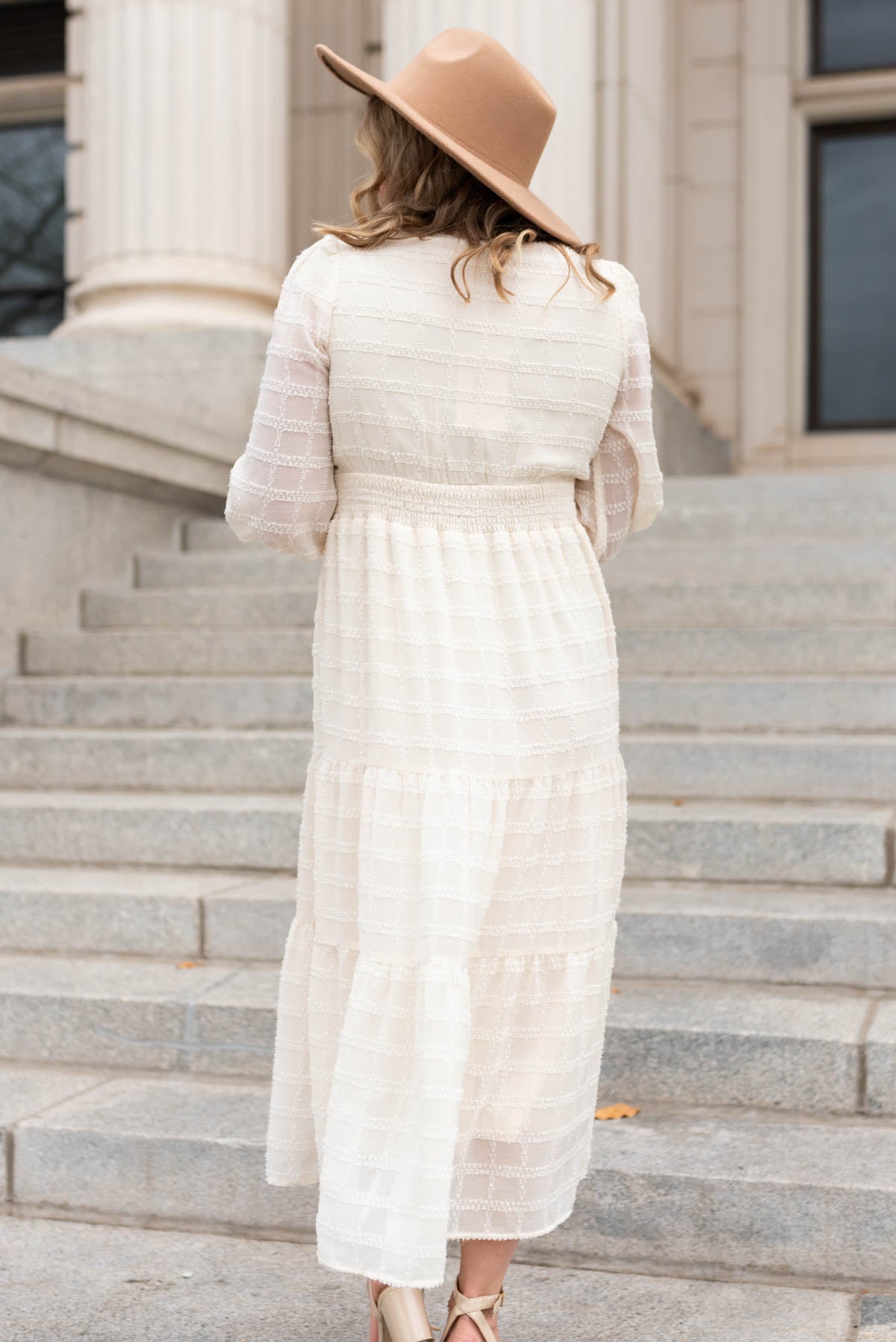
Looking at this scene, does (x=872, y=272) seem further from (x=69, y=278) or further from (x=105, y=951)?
(x=105, y=951)

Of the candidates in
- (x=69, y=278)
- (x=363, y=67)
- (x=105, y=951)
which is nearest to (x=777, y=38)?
(x=363, y=67)

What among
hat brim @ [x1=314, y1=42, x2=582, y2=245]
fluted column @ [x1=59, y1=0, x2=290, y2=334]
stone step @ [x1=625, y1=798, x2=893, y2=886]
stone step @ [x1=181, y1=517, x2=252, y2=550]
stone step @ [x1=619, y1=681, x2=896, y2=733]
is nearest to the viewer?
hat brim @ [x1=314, y1=42, x2=582, y2=245]

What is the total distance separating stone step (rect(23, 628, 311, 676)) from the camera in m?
5.78

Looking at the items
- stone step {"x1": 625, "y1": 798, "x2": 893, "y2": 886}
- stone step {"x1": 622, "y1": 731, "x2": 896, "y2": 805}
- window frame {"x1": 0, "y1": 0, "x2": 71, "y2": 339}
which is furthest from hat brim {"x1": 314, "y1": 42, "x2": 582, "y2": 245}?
window frame {"x1": 0, "y1": 0, "x2": 71, "y2": 339}

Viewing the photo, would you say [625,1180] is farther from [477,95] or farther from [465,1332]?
[477,95]

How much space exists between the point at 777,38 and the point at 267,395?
9.60 meters

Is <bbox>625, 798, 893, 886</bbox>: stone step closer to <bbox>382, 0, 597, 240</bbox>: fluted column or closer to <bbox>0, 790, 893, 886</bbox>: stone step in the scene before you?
<bbox>0, 790, 893, 886</bbox>: stone step

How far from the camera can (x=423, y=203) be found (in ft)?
7.31

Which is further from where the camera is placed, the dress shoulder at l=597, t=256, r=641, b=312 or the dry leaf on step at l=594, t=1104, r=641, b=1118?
the dry leaf on step at l=594, t=1104, r=641, b=1118

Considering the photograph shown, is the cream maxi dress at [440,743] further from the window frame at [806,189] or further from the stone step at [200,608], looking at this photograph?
the window frame at [806,189]

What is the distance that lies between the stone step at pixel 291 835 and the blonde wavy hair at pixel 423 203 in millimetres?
2257

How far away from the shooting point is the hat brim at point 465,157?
213cm

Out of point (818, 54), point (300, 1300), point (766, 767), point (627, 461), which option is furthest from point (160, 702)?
point (818, 54)

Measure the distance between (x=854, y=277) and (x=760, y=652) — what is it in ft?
21.7
